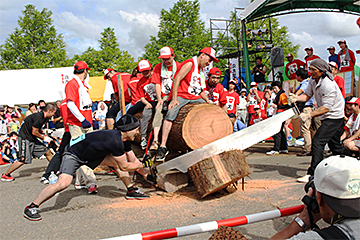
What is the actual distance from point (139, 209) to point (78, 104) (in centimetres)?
211

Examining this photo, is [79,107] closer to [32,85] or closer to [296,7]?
[296,7]

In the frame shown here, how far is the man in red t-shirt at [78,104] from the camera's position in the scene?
4.61 metres

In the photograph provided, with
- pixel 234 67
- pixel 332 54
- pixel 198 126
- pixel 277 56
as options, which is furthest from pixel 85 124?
pixel 234 67

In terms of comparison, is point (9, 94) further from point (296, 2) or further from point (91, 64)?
point (296, 2)

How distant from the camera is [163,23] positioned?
29.3m

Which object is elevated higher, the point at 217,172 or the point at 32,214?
the point at 217,172

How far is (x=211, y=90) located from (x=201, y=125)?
2.14 meters

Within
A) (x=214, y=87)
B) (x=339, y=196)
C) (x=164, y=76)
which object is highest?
(x=164, y=76)

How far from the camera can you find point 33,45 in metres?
30.8

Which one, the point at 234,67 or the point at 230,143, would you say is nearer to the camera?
the point at 230,143

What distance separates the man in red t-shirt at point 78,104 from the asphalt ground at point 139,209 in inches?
44.5

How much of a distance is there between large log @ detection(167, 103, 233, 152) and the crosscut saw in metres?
0.23

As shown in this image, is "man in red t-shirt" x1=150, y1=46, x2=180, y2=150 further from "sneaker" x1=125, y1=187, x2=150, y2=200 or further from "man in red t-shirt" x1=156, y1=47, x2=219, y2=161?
"sneaker" x1=125, y1=187, x2=150, y2=200

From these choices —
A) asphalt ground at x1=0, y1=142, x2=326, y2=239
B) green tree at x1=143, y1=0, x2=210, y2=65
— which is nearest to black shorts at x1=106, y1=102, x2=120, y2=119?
asphalt ground at x1=0, y1=142, x2=326, y2=239
